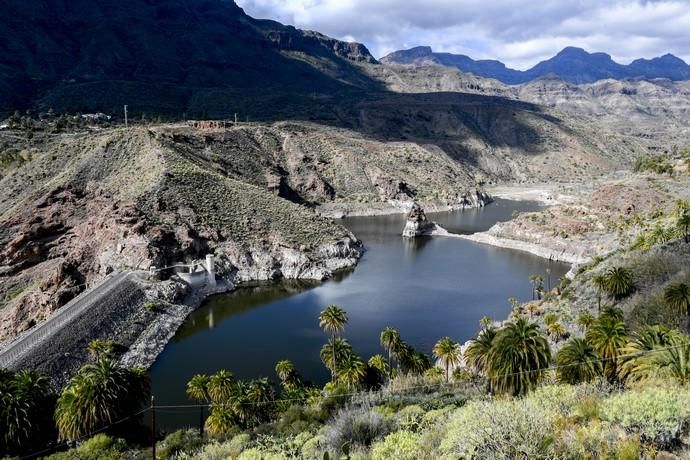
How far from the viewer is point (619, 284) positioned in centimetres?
4194

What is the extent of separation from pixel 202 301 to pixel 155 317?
8.49 meters

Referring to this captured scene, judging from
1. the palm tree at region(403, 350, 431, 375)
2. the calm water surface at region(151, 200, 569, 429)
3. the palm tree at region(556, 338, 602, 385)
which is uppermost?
the palm tree at region(556, 338, 602, 385)

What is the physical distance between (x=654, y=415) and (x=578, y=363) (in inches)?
463

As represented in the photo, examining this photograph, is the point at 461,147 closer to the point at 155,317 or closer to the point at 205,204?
the point at 205,204

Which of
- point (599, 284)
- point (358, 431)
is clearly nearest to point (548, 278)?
point (599, 284)

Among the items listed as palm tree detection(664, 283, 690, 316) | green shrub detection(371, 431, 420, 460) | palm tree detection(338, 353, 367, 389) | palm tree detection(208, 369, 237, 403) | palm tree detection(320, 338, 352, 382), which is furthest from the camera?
palm tree detection(320, 338, 352, 382)

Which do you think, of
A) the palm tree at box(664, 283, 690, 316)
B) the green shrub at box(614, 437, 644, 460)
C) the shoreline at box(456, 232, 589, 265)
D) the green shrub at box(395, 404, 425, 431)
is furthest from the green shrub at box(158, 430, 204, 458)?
the shoreline at box(456, 232, 589, 265)

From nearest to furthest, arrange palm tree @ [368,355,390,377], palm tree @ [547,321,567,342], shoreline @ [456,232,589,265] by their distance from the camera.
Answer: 1. palm tree @ [368,355,390,377]
2. palm tree @ [547,321,567,342]
3. shoreline @ [456,232,589,265]

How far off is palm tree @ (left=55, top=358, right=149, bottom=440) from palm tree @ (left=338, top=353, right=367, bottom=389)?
520 inches

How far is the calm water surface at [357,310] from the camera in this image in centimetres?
4422

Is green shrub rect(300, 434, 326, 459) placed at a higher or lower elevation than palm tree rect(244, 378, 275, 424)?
higher

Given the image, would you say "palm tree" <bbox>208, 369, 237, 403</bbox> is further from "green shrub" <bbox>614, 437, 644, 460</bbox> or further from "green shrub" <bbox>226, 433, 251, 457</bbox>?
"green shrub" <bbox>614, 437, 644, 460</bbox>

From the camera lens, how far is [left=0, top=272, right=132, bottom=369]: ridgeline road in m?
38.9

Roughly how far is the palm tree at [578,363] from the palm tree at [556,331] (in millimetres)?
14028
